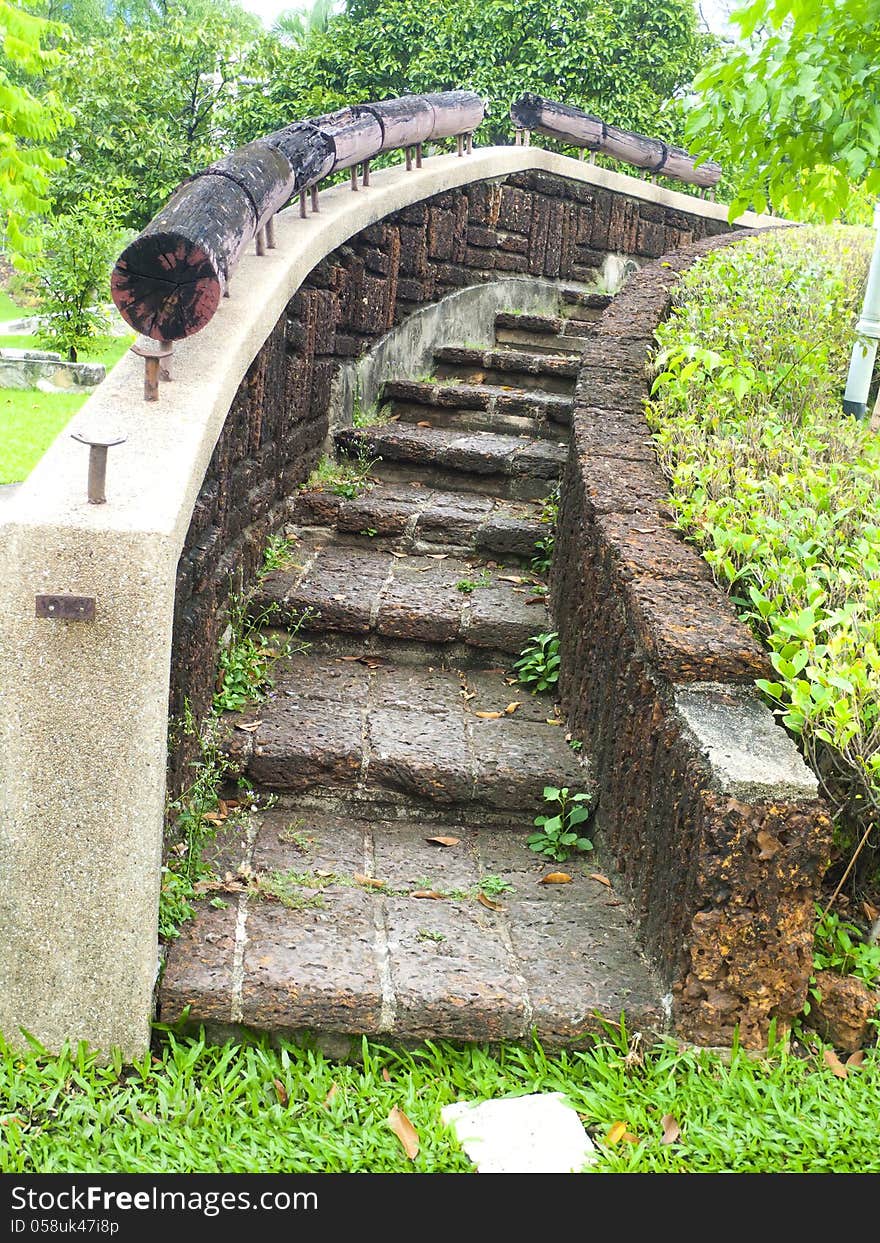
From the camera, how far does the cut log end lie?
260cm

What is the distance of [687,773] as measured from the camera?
245 cm

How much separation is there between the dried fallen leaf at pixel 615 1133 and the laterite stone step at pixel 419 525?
2.49 m

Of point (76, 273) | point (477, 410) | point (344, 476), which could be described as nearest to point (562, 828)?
point (344, 476)

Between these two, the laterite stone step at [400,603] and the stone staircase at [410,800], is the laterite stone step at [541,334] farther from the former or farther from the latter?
the laterite stone step at [400,603]

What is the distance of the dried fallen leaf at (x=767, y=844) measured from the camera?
2.33 m

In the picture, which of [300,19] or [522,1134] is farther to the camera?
[300,19]

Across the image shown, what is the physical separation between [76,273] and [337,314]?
11259 millimetres

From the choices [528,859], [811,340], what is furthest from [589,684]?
[811,340]

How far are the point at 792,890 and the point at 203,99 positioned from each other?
19472 mm

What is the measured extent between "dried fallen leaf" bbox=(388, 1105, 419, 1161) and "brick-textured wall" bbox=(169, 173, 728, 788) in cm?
92

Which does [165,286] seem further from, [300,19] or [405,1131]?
[300,19]

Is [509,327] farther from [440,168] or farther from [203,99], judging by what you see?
[203,99]

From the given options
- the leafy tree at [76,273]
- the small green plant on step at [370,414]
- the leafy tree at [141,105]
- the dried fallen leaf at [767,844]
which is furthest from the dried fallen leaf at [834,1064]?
the leafy tree at [141,105]

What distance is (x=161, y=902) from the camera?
100 inches
